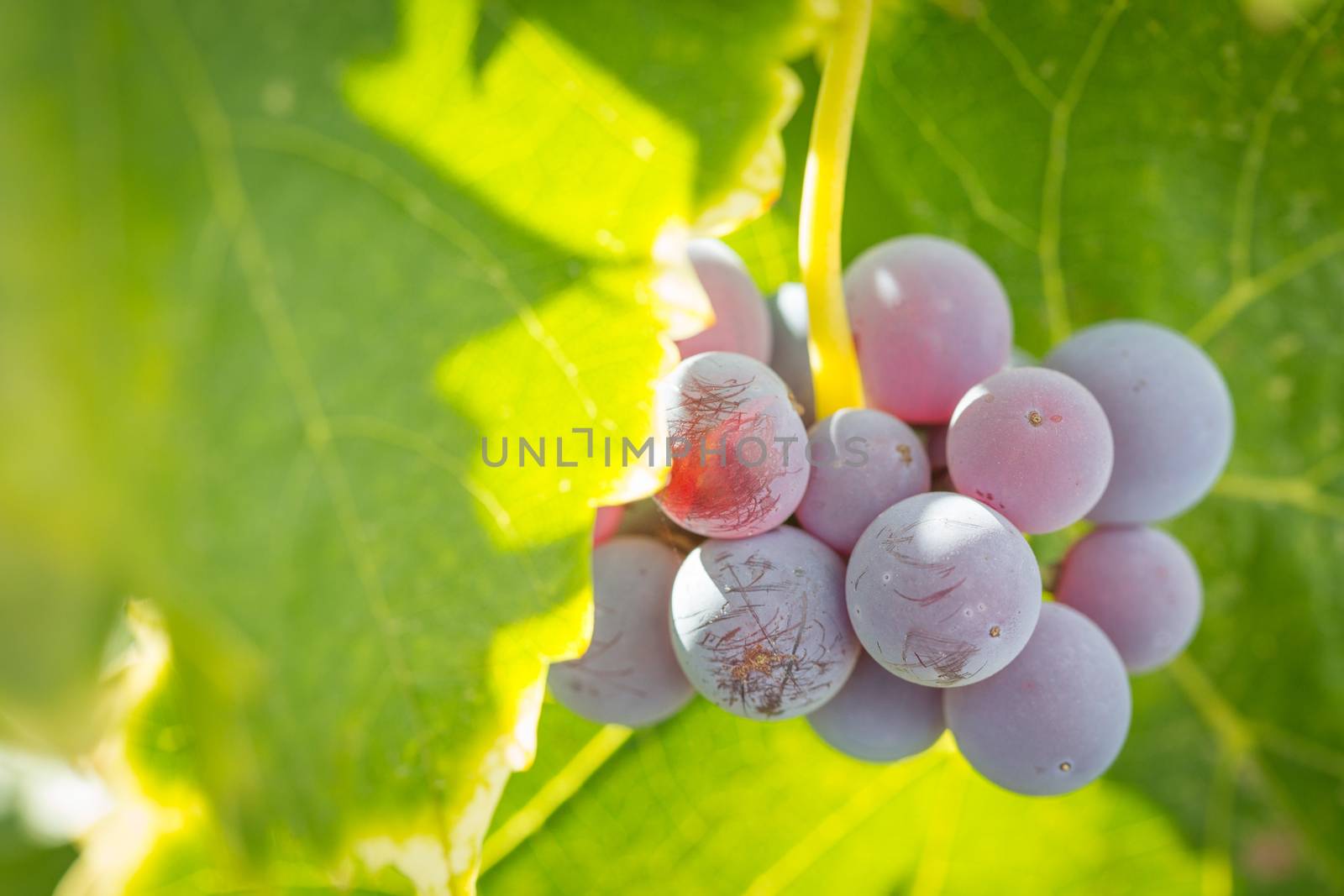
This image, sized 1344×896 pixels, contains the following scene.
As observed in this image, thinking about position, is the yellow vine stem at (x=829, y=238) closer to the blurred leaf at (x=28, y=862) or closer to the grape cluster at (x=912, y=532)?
the grape cluster at (x=912, y=532)

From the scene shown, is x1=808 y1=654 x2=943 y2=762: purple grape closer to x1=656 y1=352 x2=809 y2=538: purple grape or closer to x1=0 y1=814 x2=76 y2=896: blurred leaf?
x1=656 y1=352 x2=809 y2=538: purple grape

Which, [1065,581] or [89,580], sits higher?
[89,580]

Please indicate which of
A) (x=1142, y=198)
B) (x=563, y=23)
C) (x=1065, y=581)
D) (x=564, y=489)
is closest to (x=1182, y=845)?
(x=1065, y=581)

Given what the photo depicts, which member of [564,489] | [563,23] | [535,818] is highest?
[563,23]

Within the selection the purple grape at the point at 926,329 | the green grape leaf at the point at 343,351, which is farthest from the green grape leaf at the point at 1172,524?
the green grape leaf at the point at 343,351

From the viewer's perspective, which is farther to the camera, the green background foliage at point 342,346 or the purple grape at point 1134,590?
the purple grape at point 1134,590

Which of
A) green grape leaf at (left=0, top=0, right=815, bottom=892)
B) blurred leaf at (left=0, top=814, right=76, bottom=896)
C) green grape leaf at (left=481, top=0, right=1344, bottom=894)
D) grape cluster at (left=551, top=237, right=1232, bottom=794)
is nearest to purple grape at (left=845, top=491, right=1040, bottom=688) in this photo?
grape cluster at (left=551, top=237, right=1232, bottom=794)

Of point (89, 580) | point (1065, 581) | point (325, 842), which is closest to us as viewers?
point (89, 580)

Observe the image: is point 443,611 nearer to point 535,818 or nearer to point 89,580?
point 89,580
